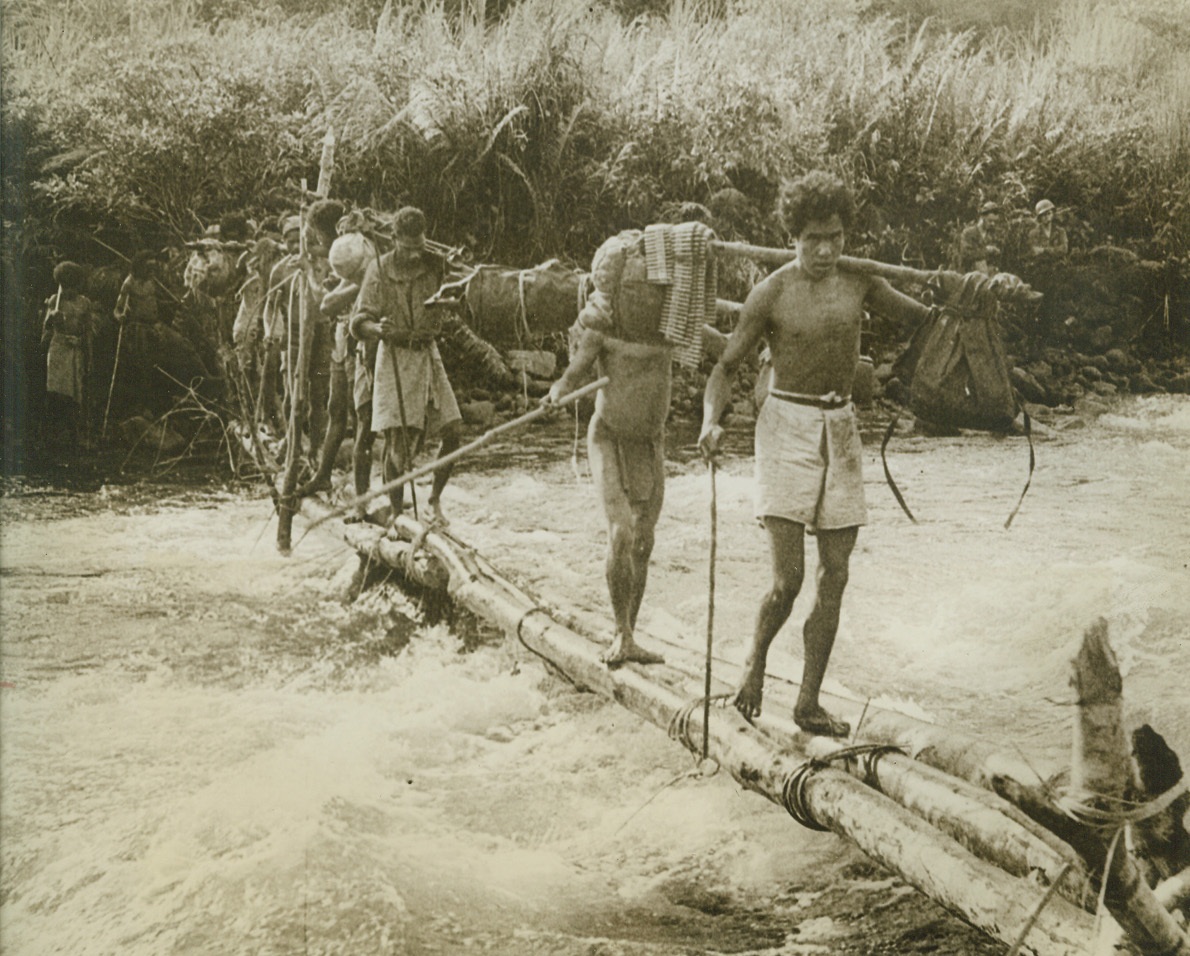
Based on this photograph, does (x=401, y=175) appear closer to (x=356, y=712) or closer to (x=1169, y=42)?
(x=356, y=712)

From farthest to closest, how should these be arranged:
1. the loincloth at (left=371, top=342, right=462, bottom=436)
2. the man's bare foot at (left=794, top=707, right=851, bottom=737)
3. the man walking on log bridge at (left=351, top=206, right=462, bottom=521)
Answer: the loincloth at (left=371, top=342, right=462, bottom=436)
the man walking on log bridge at (left=351, top=206, right=462, bottom=521)
the man's bare foot at (left=794, top=707, right=851, bottom=737)

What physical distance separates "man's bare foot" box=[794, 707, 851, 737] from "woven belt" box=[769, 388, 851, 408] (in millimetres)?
865

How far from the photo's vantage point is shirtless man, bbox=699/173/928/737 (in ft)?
A: 10.4

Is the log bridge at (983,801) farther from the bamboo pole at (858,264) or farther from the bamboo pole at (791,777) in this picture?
the bamboo pole at (858,264)

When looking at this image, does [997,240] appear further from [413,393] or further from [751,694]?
[413,393]

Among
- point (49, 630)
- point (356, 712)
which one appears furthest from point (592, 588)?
point (49, 630)

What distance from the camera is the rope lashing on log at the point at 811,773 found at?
309 centimetres

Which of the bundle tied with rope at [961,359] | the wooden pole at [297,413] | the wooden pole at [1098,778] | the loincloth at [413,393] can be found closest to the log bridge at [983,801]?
the wooden pole at [1098,778]

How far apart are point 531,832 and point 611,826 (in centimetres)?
23

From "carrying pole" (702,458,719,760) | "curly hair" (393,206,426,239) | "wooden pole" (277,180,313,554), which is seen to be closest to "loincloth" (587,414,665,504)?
"carrying pole" (702,458,719,760)

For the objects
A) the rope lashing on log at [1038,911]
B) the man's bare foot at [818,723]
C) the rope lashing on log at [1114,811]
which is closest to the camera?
the rope lashing on log at [1114,811]

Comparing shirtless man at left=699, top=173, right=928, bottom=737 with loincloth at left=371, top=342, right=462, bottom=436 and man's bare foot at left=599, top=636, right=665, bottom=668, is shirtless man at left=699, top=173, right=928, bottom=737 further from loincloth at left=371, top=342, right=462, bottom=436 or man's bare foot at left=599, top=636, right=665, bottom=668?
loincloth at left=371, top=342, right=462, bottom=436

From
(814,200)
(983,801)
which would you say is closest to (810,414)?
(814,200)

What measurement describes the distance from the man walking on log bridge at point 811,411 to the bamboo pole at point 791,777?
0.74 feet
